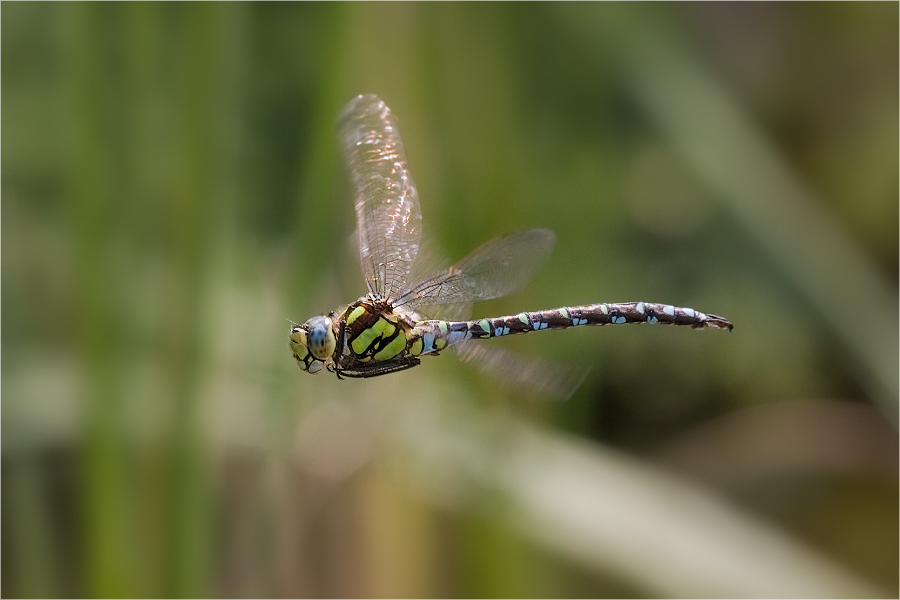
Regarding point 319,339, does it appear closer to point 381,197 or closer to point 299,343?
point 299,343

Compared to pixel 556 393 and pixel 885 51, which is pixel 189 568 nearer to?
pixel 556 393

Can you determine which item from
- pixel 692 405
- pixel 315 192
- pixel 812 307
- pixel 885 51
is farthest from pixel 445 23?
pixel 885 51

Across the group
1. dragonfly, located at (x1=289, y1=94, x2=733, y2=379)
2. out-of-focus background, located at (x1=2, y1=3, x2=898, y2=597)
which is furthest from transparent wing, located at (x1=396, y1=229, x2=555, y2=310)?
out-of-focus background, located at (x1=2, y1=3, x2=898, y2=597)

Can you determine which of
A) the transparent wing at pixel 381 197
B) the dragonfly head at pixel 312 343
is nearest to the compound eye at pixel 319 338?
the dragonfly head at pixel 312 343

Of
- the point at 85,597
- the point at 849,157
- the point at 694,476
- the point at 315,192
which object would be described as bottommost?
the point at 85,597

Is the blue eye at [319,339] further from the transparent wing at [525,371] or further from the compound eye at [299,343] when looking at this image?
the transparent wing at [525,371]

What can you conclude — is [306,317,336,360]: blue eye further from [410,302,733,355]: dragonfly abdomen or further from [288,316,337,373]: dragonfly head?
[410,302,733,355]: dragonfly abdomen

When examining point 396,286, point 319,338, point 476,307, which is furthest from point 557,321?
point 319,338
